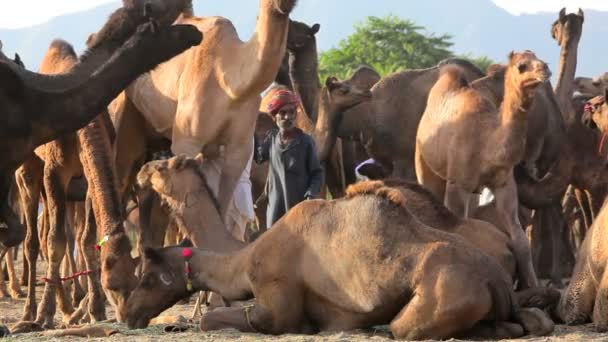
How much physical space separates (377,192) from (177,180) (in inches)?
62.0

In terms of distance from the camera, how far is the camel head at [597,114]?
11924 millimetres

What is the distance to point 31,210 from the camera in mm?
12094

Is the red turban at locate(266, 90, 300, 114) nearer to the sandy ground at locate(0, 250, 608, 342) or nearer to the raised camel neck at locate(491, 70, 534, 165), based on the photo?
the raised camel neck at locate(491, 70, 534, 165)

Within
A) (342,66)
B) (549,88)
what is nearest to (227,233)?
(549,88)

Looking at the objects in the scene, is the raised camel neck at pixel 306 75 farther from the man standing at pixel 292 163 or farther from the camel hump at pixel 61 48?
the man standing at pixel 292 163

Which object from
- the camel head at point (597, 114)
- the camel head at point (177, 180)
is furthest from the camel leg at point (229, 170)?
the camel head at point (597, 114)

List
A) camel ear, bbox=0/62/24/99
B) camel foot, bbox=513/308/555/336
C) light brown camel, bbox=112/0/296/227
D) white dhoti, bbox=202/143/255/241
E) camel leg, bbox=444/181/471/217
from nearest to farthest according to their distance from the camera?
camel foot, bbox=513/308/555/336 → camel ear, bbox=0/62/24/99 → light brown camel, bbox=112/0/296/227 → white dhoti, bbox=202/143/255/241 → camel leg, bbox=444/181/471/217

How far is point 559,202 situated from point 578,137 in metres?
0.82

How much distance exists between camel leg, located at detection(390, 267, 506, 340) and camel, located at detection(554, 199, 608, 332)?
1.19 meters

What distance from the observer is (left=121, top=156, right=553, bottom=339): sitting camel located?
7.44 m

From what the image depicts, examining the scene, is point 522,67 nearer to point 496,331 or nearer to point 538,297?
point 538,297

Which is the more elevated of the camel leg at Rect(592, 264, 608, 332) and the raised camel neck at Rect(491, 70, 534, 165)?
the raised camel neck at Rect(491, 70, 534, 165)

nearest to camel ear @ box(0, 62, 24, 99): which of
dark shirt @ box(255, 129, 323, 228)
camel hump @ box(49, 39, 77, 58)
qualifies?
dark shirt @ box(255, 129, 323, 228)

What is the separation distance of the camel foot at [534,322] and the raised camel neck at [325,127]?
6339mm
